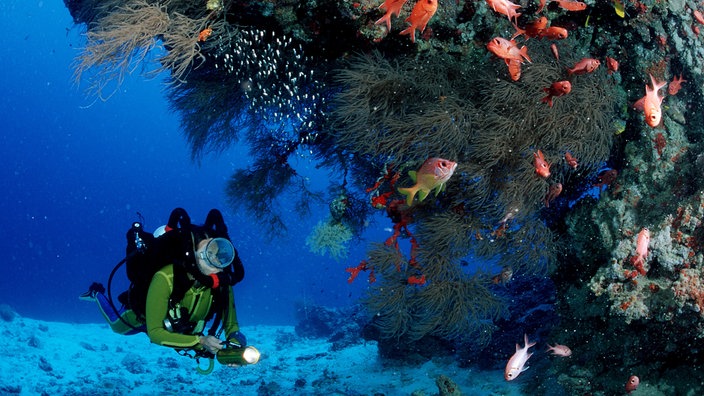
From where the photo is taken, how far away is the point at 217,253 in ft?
12.9

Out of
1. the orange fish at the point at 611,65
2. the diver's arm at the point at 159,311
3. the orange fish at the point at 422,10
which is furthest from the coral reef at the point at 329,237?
the orange fish at the point at 611,65

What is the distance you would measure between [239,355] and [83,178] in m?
130

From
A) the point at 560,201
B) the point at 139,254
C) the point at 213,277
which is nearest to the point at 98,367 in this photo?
the point at 139,254

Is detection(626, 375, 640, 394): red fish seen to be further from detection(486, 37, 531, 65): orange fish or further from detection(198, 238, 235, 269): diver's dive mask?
Result: detection(198, 238, 235, 269): diver's dive mask

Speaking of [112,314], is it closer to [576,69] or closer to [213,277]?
[213,277]

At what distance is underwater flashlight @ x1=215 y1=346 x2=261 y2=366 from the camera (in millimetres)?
3540

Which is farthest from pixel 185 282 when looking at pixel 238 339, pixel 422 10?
pixel 422 10

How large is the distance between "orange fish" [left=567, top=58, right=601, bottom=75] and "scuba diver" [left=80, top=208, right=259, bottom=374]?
12.6 feet

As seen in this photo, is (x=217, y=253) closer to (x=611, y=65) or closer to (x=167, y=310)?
(x=167, y=310)

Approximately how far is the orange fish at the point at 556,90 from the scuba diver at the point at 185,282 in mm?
3510

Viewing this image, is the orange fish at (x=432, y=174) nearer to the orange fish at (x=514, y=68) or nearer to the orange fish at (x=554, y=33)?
the orange fish at (x=514, y=68)

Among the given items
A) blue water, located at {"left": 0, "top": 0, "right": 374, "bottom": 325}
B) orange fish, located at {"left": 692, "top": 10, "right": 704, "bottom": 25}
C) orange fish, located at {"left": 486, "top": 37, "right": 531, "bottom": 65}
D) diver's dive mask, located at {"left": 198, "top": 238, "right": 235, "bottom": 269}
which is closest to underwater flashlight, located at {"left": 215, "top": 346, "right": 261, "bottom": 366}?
diver's dive mask, located at {"left": 198, "top": 238, "right": 235, "bottom": 269}

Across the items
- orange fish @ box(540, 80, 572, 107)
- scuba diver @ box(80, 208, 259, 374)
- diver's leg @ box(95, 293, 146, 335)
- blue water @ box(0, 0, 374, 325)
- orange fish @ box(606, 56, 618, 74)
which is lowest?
scuba diver @ box(80, 208, 259, 374)

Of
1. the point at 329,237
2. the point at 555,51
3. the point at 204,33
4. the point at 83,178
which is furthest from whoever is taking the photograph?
the point at 83,178
